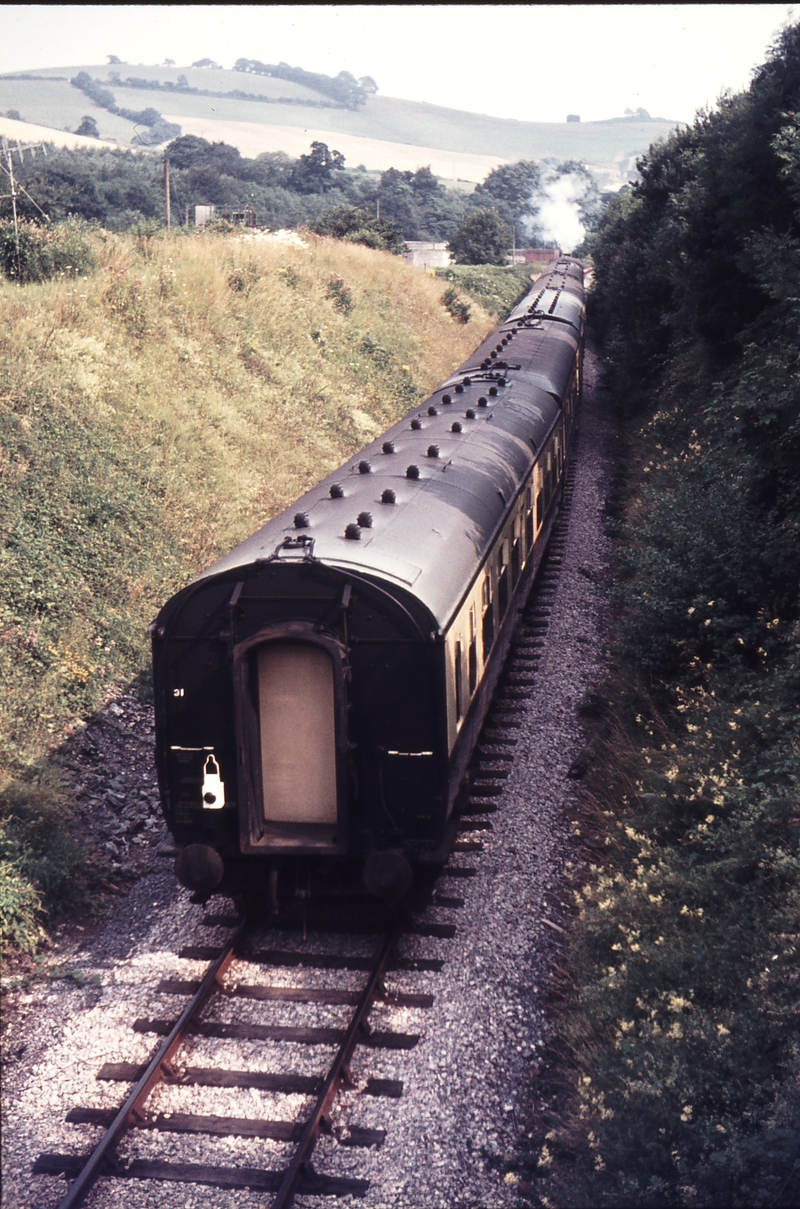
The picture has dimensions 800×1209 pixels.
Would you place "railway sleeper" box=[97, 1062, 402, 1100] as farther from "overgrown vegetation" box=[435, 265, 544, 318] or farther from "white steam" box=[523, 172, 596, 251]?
"white steam" box=[523, 172, 596, 251]

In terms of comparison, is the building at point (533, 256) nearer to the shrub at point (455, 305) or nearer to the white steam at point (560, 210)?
the white steam at point (560, 210)

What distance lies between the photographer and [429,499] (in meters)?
9.74

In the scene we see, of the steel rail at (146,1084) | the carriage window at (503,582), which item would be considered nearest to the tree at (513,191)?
the carriage window at (503,582)

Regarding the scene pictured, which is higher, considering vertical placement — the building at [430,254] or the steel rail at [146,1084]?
the building at [430,254]

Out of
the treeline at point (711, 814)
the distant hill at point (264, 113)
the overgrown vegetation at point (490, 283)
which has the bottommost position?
the treeline at point (711, 814)

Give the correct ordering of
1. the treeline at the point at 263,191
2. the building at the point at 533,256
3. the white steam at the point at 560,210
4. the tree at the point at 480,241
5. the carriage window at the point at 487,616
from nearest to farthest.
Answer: the carriage window at the point at 487,616 < the treeline at the point at 263,191 < the tree at the point at 480,241 < the building at the point at 533,256 < the white steam at the point at 560,210

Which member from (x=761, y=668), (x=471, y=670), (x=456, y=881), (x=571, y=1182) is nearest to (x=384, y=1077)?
(x=571, y=1182)

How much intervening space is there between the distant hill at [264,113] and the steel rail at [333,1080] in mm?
77540

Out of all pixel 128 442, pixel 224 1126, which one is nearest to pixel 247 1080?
pixel 224 1126

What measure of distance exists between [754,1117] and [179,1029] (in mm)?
4177

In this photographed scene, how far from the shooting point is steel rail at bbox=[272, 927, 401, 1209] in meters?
5.80

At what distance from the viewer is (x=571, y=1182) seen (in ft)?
18.8

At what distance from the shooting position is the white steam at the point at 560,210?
310ft

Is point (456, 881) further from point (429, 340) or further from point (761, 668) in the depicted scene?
point (429, 340)
